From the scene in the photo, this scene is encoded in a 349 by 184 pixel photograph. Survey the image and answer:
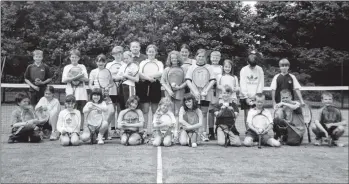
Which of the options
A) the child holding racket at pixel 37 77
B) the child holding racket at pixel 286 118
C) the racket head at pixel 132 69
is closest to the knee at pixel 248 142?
the child holding racket at pixel 286 118

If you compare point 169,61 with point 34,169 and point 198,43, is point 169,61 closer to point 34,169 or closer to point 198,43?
point 34,169

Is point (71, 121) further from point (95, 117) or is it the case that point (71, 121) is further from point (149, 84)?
point (149, 84)

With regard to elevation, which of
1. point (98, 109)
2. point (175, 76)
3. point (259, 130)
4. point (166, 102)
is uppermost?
point (175, 76)

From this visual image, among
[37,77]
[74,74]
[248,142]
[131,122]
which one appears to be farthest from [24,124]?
[248,142]

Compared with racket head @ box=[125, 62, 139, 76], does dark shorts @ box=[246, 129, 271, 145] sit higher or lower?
lower

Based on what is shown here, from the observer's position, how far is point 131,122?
5266 millimetres

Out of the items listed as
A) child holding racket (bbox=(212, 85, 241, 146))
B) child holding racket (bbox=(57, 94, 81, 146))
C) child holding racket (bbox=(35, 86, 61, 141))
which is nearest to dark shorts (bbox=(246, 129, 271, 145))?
child holding racket (bbox=(212, 85, 241, 146))

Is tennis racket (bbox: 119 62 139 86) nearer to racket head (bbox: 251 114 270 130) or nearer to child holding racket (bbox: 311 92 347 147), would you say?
racket head (bbox: 251 114 270 130)

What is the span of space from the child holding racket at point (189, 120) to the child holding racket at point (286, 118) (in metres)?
1.08

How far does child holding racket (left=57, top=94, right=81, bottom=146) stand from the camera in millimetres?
5051

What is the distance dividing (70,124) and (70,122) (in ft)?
0.11

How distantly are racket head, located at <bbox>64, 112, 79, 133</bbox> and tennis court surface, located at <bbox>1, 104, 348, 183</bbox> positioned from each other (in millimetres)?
281

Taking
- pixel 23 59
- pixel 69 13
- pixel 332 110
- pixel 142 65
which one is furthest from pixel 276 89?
pixel 69 13

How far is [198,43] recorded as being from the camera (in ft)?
50.8
